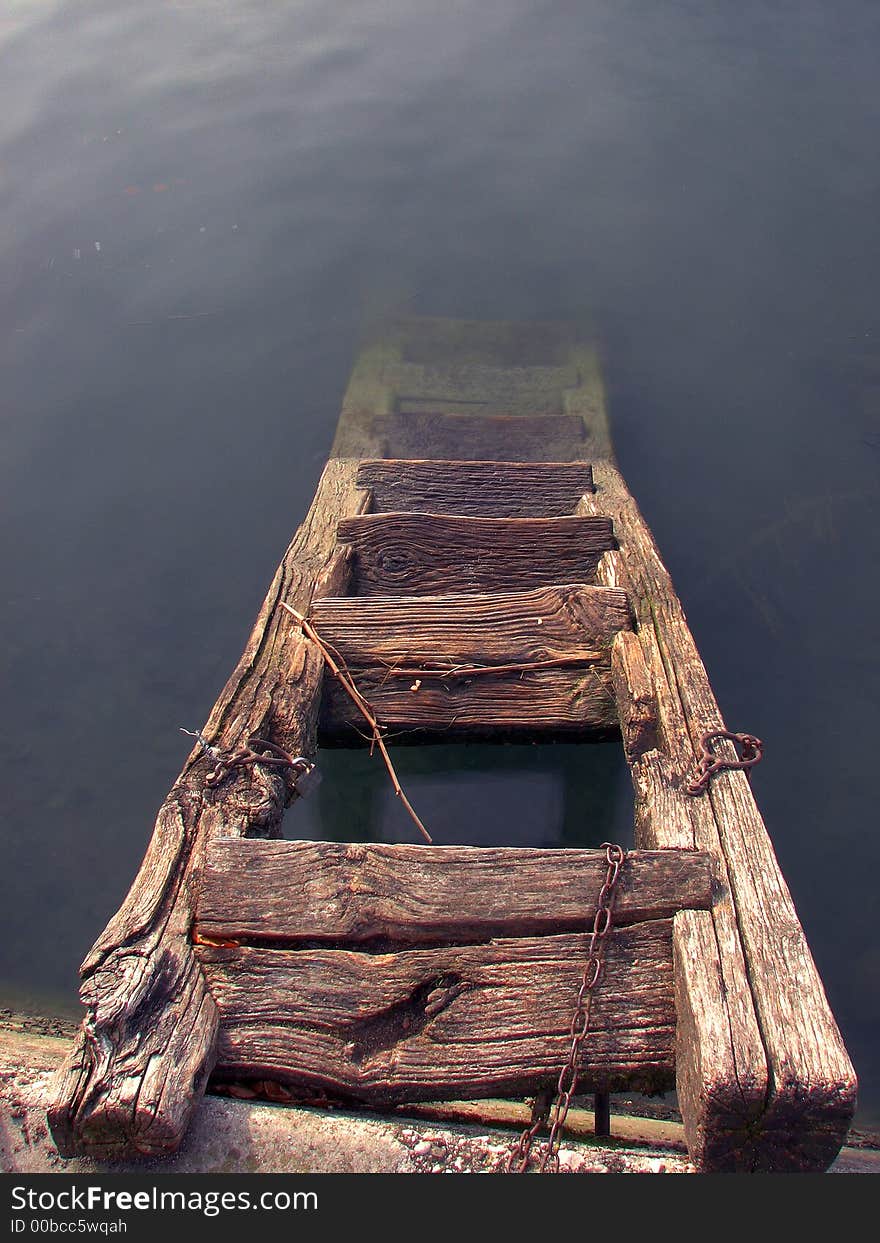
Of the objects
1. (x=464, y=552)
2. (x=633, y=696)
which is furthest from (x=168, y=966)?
(x=464, y=552)

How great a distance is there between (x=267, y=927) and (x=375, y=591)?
1985 millimetres

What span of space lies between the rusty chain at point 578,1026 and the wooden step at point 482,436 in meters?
3.79

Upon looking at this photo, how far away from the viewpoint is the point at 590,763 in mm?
4500

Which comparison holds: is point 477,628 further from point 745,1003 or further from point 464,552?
point 745,1003

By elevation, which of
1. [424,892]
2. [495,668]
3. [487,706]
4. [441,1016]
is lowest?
[487,706]

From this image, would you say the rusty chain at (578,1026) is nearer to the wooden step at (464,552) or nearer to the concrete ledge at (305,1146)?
the concrete ledge at (305,1146)

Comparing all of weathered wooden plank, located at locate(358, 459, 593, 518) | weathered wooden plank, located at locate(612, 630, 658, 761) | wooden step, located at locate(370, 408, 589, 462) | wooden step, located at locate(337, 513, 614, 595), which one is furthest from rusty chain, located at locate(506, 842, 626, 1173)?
wooden step, located at locate(370, 408, 589, 462)

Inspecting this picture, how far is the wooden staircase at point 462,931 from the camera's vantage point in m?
2.08

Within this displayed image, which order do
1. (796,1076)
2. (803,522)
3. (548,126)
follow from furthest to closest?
(548,126) < (803,522) < (796,1076)

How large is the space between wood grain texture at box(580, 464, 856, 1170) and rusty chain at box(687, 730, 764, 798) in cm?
3

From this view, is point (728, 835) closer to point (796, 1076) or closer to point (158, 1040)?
point (796, 1076)

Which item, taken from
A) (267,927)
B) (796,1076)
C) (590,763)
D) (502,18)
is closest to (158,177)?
(502,18)

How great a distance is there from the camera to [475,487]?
4.74 metres

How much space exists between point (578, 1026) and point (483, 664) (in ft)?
5.11
